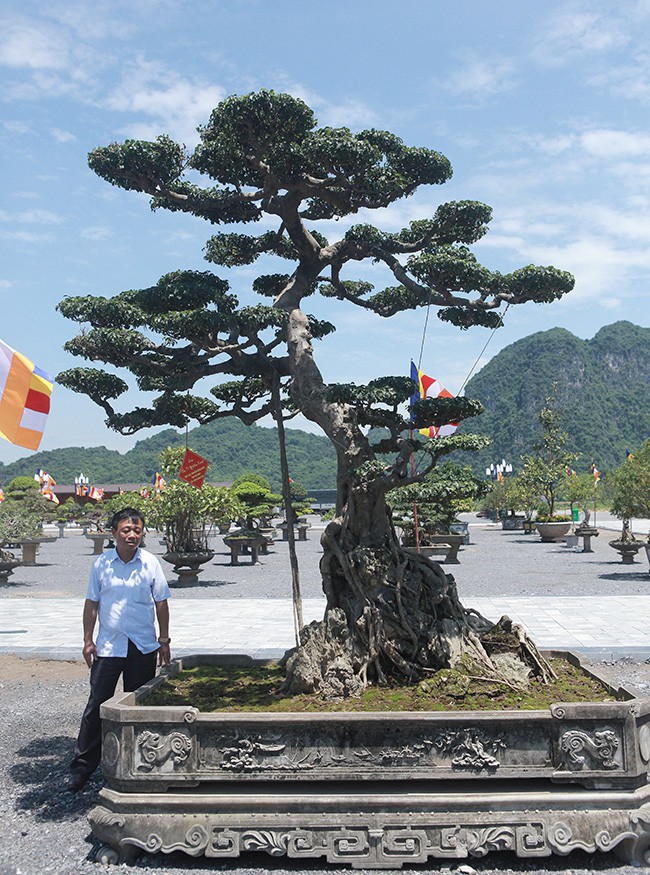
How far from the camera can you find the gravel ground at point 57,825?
3785 mm

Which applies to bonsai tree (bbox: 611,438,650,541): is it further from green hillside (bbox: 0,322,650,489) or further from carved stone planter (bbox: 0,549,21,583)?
green hillside (bbox: 0,322,650,489)

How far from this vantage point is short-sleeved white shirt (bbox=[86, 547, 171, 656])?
4688mm

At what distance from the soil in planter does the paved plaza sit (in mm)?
3239

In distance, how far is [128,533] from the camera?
4664 mm

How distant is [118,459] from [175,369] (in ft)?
320

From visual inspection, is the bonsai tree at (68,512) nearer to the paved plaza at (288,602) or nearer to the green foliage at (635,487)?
the paved plaza at (288,602)

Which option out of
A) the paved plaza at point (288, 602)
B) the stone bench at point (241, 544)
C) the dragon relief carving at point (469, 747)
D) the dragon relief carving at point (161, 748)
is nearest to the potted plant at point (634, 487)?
the paved plaza at point (288, 602)

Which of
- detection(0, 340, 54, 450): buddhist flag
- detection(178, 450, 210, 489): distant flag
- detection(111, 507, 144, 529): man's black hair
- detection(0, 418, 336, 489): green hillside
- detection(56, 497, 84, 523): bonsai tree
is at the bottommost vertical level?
detection(56, 497, 84, 523): bonsai tree

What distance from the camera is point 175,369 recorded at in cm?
600

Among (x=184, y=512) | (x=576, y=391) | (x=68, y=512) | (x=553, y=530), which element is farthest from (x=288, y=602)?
(x=576, y=391)

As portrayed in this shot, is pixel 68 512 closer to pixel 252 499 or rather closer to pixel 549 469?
pixel 252 499

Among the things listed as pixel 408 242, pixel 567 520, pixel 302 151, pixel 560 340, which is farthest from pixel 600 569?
pixel 560 340

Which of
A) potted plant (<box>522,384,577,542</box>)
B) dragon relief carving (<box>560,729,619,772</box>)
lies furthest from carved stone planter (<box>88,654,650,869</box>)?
potted plant (<box>522,384,577,542</box>)

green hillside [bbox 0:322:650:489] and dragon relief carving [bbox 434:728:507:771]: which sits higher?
green hillside [bbox 0:322:650:489]
